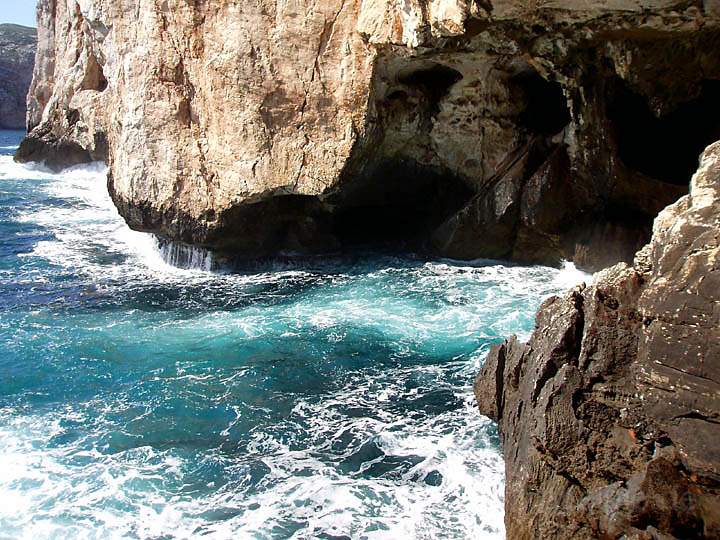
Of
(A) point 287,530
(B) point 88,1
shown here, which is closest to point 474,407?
(A) point 287,530

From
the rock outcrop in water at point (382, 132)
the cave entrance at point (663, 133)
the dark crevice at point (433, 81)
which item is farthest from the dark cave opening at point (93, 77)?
the cave entrance at point (663, 133)

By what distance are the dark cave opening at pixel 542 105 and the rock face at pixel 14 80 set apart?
65.2 meters

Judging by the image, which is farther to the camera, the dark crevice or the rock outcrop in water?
the dark crevice

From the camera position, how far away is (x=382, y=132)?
1959cm

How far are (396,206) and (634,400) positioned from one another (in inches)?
562

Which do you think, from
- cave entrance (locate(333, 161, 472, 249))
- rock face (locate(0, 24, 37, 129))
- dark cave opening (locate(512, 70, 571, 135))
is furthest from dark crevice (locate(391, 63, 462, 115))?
rock face (locate(0, 24, 37, 129))

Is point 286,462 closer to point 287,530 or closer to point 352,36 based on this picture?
point 287,530

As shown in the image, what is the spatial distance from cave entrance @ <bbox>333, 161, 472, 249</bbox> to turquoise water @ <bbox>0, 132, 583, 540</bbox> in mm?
1394

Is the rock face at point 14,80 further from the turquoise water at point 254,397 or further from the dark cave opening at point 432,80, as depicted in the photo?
the dark cave opening at point 432,80

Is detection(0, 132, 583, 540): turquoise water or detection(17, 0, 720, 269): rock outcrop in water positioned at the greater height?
detection(17, 0, 720, 269): rock outcrop in water

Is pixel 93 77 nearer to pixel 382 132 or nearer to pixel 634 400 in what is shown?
pixel 382 132

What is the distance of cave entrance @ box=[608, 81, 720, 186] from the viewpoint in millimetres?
15461

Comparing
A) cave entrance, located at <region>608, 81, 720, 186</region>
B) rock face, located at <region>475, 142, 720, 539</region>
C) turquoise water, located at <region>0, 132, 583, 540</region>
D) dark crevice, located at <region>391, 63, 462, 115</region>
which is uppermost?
dark crevice, located at <region>391, 63, 462, 115</region>

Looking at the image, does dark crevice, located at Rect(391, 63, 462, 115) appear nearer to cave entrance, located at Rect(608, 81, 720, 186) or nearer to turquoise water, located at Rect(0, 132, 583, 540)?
cave entrance, located at Rect(608, 81, 720, 186)
